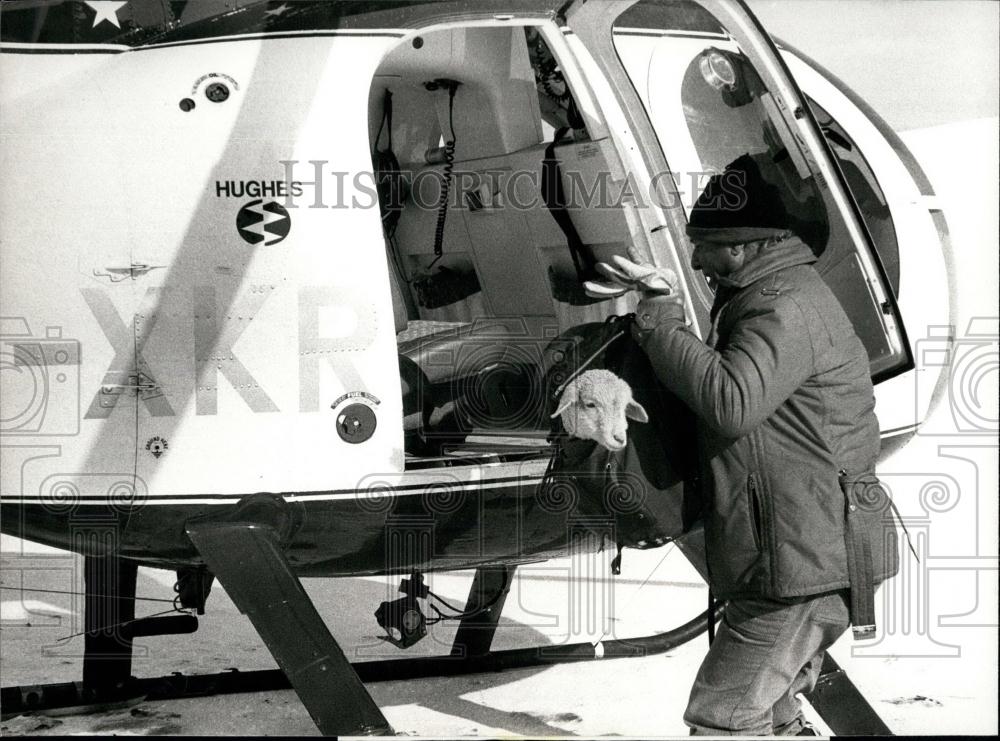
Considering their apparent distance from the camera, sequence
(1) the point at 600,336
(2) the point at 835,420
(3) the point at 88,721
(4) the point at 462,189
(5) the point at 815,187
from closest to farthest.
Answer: (2) the point at 835,420
(1) the point at 600,336
(5) the point at 815,187
(3) the point at 88,721
(4) the point at 462,189

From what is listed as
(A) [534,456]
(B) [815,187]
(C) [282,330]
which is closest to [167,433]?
(C) [282,330]

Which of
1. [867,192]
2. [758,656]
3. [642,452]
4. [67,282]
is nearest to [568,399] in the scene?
[642,452]

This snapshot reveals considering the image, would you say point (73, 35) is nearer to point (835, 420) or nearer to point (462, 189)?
point (462, 189)

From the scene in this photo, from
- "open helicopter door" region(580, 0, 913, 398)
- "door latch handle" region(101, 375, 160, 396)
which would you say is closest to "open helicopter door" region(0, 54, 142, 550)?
"door latch handle" region(101, 375, 160, 396)

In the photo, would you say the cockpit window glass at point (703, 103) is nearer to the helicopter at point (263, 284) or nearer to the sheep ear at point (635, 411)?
the helicopter at point (263, 284)

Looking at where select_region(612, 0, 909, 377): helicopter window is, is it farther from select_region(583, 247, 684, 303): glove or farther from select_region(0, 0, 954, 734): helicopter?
select_region(583, 247, 684, 303): glove

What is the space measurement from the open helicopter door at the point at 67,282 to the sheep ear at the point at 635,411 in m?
1.19

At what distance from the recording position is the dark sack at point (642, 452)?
8.81ft

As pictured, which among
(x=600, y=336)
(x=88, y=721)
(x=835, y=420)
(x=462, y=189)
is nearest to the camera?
(x=835, y=420)

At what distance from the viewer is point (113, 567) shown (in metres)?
3.21

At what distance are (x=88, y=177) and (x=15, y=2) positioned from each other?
0.51m

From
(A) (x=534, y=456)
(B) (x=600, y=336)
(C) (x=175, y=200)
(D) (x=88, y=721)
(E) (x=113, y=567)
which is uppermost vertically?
(C) (x=175, y=200)

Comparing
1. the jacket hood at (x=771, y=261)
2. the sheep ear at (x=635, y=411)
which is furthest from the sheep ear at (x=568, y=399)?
the jacket hood at (x=771, y=261)

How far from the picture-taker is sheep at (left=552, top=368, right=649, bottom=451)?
263 centimetres
